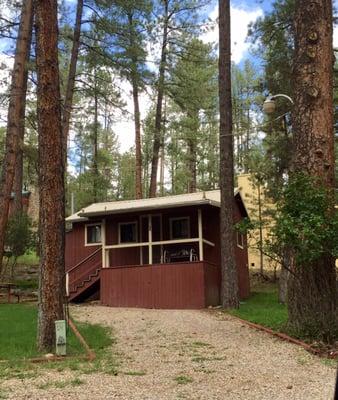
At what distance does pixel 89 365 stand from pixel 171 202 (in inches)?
416

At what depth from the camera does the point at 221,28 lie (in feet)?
53.8

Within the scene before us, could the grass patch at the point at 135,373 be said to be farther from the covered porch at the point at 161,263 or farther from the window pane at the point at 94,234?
the window pane at the point at 94,234

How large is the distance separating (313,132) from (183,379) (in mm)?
5054

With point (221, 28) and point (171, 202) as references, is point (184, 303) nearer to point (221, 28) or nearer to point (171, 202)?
point (171, 202)

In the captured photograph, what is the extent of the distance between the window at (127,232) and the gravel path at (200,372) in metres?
8.67

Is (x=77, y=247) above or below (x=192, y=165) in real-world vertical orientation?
below

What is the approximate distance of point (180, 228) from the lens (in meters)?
18.8

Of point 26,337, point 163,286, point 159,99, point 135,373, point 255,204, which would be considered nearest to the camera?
point 135,373

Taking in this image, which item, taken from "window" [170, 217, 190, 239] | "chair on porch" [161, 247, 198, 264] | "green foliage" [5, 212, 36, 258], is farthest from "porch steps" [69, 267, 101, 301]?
"green foliage" [5, 212, 36, 258]

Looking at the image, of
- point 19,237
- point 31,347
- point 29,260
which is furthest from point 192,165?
point 31,347

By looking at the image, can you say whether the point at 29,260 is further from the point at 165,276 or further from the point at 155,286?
the point at 165,276

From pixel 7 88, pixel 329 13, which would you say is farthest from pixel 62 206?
pixel 7 88

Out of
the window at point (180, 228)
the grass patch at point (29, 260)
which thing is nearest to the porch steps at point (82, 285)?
the window at point (180, 228)

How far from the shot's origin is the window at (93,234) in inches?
817
